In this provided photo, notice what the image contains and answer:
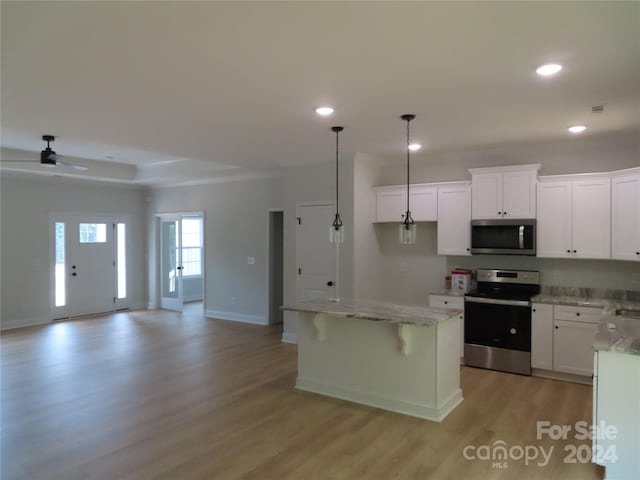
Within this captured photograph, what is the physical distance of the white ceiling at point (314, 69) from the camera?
6.89ft

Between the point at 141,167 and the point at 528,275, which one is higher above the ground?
the point at 141,167

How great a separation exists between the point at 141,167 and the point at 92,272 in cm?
235

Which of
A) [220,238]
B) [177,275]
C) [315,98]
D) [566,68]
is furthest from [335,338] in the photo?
[177,275]

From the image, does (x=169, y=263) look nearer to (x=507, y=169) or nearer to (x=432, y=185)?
(x=432, y=185)

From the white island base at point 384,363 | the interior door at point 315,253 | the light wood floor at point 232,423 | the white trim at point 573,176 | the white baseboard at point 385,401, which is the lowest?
the light wood floor at point 232,423

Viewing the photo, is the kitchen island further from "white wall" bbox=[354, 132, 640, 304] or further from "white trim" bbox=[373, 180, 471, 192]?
"white trim" bbox=[373, 180, 471, 192]

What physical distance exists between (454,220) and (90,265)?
708cm

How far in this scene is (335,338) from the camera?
4324 mm

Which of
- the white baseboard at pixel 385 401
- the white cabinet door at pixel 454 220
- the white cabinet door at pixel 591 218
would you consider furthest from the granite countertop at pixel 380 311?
the white cabinet door at pixel 591 218

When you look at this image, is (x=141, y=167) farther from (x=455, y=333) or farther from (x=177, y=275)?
(x=455, y=333)

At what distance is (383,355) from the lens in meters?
4.05

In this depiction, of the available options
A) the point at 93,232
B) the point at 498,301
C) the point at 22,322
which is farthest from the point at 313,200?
the point at 22,322

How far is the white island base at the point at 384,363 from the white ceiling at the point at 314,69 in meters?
1.92

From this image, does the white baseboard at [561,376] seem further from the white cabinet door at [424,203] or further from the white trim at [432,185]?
the white trim at [432,185]
